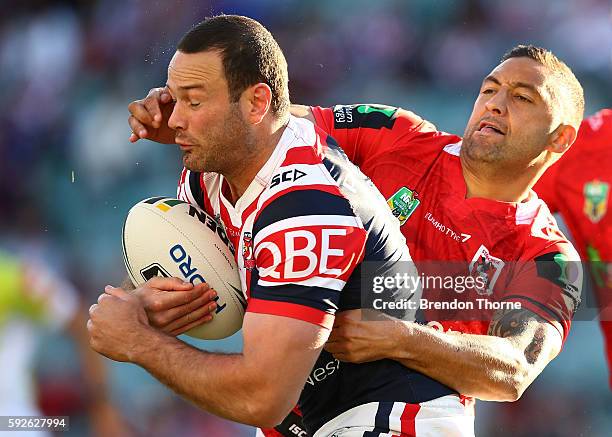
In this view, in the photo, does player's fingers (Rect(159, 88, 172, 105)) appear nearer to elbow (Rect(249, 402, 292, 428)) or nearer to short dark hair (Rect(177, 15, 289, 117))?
short dark hair (Rect(177, 15, 289, 117))

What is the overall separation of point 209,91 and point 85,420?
2.96 metres

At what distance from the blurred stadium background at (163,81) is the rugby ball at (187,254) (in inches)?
96.9

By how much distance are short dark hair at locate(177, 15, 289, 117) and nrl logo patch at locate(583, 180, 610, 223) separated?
6.87 feet

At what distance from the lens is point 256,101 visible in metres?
2.91

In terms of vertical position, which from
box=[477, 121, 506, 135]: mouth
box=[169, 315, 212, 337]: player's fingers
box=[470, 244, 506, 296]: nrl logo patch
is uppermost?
box=[477, 121, 506, 135]: mouth

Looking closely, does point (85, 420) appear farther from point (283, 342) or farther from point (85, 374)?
point (283, 342)

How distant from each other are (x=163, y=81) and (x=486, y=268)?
9.48 feet

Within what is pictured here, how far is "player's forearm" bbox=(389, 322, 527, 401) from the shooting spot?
9.88 ft

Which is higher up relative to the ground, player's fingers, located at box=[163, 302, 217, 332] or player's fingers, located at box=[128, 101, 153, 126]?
player's fingers, located at box=[128, 101, 153, 126]

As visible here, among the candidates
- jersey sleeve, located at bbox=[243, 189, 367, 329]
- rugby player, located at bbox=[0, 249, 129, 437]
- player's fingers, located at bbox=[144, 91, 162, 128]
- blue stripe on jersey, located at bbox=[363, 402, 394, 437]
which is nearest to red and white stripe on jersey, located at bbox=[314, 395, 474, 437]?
blue stripe on jersey, located at bbox=[363, 402, 394, 437]

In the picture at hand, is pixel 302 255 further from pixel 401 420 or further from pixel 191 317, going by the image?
pixel 401 420

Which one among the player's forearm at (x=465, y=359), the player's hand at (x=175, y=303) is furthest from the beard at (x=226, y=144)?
the player's forearm at (x=465, y=359)

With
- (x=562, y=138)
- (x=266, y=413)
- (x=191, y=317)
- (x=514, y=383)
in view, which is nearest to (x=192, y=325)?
(x=191, y=317)

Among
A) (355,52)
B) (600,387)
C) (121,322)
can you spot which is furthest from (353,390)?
(355,52)
